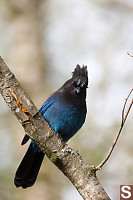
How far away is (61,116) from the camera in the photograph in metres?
5.02

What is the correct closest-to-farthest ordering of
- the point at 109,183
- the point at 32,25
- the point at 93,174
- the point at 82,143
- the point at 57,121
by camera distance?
the point at 93,174 → the point at 57,121 → the point at 109,183 → the point at 82,143 → the point at 32,25

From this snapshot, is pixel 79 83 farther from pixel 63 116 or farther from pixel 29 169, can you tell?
pixel 29 169

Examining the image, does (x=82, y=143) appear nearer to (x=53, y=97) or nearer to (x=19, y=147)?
(x=19, y=147)

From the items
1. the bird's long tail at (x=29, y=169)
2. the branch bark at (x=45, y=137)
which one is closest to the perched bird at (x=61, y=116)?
the bird's long tail at (x=29, y=169)

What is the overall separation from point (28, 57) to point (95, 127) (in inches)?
82.7

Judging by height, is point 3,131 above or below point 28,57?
below

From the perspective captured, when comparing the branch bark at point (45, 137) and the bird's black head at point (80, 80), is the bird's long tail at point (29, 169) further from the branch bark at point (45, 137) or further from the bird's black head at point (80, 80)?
the branch bark at point (45, 137)

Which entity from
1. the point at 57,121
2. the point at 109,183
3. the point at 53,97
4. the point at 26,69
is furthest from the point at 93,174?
the point at 26,69

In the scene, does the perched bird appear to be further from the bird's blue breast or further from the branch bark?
the branch bark

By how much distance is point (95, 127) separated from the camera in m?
9.39

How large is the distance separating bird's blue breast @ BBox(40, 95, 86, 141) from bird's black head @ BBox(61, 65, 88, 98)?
6.9 inches

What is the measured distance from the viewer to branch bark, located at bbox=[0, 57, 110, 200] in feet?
11.3

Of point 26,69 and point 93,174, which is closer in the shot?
point 93,174

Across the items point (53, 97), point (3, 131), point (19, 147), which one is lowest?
point (53, 97)
